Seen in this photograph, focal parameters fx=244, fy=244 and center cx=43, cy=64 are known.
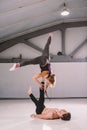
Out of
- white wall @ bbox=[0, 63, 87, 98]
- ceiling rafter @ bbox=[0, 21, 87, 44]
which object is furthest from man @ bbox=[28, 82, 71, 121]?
ceiling rafter @ bbox=[0, 21, 87, 44]

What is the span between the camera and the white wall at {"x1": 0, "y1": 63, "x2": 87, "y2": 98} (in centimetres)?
1024

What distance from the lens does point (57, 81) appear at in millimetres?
10297

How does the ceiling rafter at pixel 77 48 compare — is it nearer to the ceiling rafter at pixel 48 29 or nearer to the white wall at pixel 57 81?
the white wall at pixel 57 81

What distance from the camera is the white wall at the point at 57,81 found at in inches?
403

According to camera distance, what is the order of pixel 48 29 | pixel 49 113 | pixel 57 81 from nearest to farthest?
pixel 49 113 → pixel 57 81 → pixel 48 29

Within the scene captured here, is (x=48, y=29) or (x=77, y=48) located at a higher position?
(x=48, y=29)

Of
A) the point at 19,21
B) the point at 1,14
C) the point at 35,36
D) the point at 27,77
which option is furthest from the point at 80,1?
the point at 27,77

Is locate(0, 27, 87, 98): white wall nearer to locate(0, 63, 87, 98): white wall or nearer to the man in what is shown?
locate(0, 63, 87, 98): white wall

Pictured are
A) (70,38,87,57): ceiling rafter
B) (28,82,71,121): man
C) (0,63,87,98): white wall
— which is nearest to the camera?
(28,82,71,121): man

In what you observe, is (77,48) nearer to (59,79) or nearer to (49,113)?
(59,79)

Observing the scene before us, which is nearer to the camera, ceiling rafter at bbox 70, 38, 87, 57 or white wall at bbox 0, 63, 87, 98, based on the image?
white wall at bbox 0, 63, 87, 98

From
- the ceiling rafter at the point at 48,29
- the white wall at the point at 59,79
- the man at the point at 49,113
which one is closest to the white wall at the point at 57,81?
the white wall at the point at 59,79

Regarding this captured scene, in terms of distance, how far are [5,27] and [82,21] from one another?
3.65 meters

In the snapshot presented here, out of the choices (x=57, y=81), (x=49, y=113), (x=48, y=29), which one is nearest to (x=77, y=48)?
(x=48, y=29)
